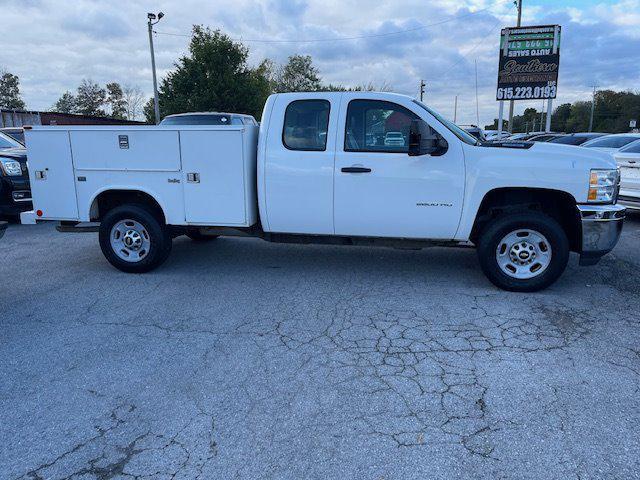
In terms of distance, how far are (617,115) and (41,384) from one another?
3979 inches

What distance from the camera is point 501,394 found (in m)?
3.28

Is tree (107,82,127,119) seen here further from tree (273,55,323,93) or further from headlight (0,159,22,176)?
headlight (0,159,22,176)

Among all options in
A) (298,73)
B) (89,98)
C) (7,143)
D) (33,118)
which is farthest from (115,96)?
(7,143)

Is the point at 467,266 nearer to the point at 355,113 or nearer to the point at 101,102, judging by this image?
the point at 355,113

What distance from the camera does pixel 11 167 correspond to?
876cm

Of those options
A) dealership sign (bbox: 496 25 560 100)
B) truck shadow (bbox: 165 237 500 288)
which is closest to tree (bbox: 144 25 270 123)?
dealership sign (bbox: 496 25 560 100)

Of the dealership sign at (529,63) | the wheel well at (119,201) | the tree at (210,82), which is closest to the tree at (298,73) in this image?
the tree at (210,82)

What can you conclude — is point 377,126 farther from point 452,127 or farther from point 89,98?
point 89,98

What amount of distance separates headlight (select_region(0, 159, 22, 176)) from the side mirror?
7420 mm

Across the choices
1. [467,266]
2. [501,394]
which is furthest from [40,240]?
[501,394]

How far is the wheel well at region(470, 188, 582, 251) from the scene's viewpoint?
524 centimetres

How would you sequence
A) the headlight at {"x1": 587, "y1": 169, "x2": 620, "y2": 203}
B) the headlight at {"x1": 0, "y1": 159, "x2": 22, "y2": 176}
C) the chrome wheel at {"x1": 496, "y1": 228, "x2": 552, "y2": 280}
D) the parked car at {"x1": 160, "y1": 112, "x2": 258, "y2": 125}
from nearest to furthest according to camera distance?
the headlight at {"x1": 587, "y1": 169, "x2": 620, "y2": 203} → the chrome wheel at {"x1": 496, "y1": 228, "x2": 552, "y2": 280} → the headlight at {"x1": 0, "y1": 159, "x2": 22, "y2": 176} → the parked car at {"x1": 160, "y1": 112, "x2": 258, "y2": 125}

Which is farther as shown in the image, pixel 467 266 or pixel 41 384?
pixel 467 266

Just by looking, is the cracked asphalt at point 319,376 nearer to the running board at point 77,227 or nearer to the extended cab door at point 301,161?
the running board at point 77,227
